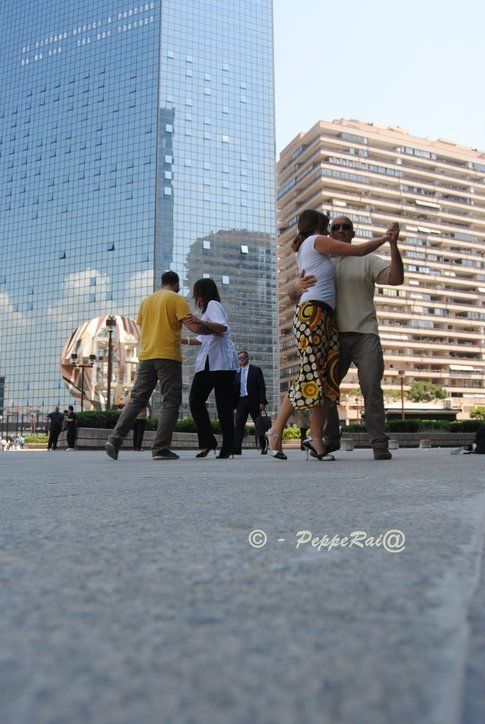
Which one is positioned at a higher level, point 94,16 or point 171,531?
point 94,16

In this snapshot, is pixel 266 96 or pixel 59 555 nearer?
pixel 59 555

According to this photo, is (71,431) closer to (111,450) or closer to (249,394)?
(249,394)

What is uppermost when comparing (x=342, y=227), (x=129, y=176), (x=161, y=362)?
(x=129, y=176)

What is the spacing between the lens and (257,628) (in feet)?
1.69

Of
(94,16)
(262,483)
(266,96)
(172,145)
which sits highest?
(94,16)

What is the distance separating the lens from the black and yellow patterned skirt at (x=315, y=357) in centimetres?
479

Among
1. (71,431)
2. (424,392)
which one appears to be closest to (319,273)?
(71,431)

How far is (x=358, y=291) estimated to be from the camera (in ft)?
17.0

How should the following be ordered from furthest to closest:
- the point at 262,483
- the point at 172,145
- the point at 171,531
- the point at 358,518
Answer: the point at 172,145 < the point at 262,483 < the point at 358,518 < the point at 171,531

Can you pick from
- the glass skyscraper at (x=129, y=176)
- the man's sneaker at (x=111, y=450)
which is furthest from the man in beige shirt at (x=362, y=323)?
the glass skyscraper at (x=129, y=176)

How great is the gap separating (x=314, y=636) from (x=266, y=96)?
105 metres

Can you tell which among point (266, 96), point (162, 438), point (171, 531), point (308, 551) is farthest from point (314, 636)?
point (266, 96)

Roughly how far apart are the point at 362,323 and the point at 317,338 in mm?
480

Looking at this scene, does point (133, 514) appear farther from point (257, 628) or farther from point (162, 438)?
point (162, 438)
